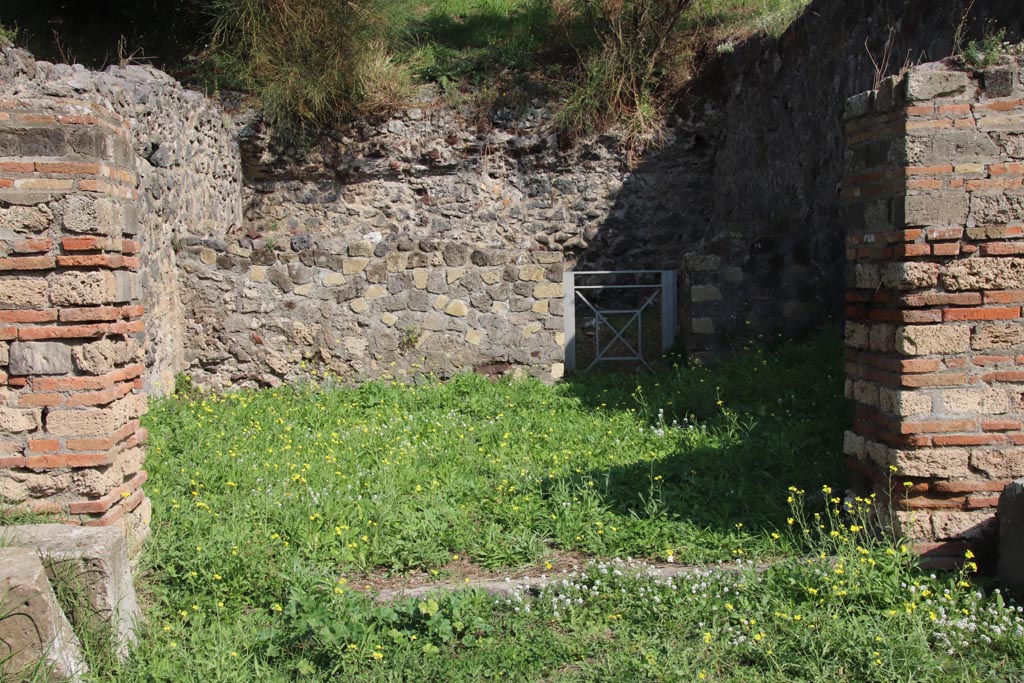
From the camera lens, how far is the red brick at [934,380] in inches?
155

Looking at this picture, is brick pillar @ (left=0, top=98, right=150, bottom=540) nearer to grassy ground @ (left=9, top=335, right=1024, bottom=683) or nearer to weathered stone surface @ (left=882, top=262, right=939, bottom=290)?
grassy ground @ (left=9, top=335, right=1024, bottom=683)

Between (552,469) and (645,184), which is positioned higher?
(645,184)

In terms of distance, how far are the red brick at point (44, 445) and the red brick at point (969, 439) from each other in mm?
4143

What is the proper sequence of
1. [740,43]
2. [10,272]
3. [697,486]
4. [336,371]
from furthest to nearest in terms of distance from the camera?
[740,43] → [336,371] → [697,486] → [10,272]

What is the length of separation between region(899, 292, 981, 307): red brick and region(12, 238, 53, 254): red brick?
159 inches

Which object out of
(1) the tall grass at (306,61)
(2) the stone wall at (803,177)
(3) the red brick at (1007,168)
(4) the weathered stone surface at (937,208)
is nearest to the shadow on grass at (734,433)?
(2) the stone wall at (803,177)

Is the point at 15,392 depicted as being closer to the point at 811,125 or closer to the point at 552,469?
the point at 552,469

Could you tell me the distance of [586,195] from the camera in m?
11.3

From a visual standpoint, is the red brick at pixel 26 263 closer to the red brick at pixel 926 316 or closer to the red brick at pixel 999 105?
the red brick at pixel 926 316

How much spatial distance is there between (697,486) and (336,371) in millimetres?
4226

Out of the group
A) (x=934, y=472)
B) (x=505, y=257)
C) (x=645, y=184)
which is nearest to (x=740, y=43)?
(x=645, y=184)

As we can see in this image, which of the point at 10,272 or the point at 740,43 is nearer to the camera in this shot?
the point at 10,272

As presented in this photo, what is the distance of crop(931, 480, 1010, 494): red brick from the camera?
3.95 meters

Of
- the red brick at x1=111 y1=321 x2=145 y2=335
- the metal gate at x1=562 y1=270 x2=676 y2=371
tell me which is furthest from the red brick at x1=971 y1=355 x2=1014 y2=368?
the metal gate at x1=562 y1=270 x2=676 y2=371
